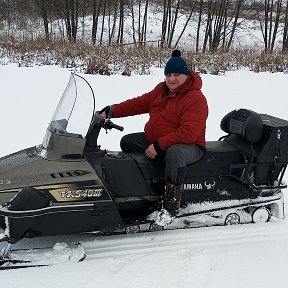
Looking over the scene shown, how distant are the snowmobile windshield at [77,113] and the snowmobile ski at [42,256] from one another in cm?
72

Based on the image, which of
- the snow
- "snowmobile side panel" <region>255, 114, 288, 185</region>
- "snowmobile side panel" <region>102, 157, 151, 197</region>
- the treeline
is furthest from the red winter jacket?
the treeline

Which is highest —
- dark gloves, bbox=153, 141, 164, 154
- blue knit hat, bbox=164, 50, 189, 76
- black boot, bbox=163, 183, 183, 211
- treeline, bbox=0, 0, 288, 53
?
treeline, bbox=0, 0, 288, 53

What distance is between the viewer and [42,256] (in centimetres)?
269

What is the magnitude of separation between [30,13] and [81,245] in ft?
A: 73.2

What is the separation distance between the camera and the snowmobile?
2.69m

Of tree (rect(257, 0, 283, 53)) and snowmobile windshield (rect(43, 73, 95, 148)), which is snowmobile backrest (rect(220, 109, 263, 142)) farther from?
tree (rect(257, 0, 283, 53))

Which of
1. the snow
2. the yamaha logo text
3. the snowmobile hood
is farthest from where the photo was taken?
the snowmobile hood

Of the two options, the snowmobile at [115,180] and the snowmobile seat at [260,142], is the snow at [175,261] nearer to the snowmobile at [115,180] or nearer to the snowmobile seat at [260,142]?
the snowmobile at [115,180]

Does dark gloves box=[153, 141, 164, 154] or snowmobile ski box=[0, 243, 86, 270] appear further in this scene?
dark gloves box=[153, 141, 164, 154]

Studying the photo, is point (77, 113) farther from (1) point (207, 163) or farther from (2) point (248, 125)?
(2) point (248, 125)

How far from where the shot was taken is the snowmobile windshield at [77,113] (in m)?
2.91

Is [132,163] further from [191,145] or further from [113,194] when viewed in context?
[191,145]

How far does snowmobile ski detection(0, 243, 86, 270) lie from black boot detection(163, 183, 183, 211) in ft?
2.16

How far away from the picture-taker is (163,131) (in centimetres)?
318
